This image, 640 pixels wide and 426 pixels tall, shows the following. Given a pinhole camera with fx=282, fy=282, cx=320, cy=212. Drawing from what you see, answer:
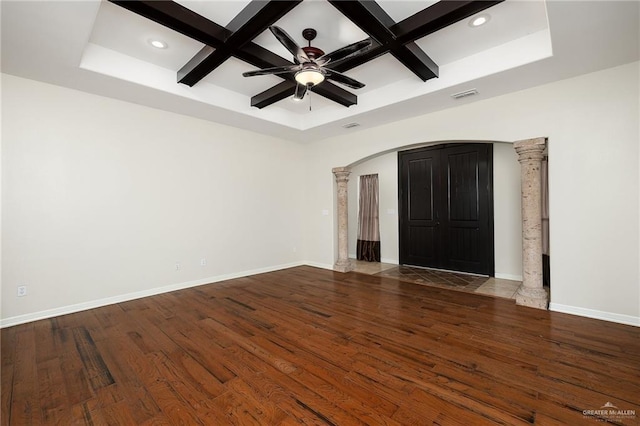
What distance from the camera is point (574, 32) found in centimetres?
266

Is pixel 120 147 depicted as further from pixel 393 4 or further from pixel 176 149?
pixel 393 4

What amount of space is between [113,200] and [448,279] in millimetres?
5837

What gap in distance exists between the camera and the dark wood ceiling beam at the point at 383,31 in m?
2.54

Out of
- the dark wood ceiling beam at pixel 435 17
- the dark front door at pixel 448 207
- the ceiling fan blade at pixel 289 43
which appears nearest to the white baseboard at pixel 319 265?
the dark front door at pixel 448 207

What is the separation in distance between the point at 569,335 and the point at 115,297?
577cm

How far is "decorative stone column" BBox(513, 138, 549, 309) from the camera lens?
151 inches

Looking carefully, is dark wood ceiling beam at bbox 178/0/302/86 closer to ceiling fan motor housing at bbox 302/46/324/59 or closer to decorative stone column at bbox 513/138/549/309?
ceiling fan motor housing at bbox 302/46/324/59

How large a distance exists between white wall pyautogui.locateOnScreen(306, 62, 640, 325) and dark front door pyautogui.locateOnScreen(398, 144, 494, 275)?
166 centimetres

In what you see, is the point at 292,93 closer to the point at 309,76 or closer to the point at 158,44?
the point at 309,76

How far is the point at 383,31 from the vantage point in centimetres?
283

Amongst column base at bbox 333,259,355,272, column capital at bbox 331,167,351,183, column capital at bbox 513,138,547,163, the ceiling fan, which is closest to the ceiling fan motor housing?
the ceiling fan

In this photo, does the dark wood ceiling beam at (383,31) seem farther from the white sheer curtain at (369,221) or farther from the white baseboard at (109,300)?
the white baseboard at (109,300)

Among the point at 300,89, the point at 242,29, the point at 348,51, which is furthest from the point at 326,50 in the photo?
the point at 242,29

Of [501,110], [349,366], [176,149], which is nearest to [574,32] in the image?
[501,110]
